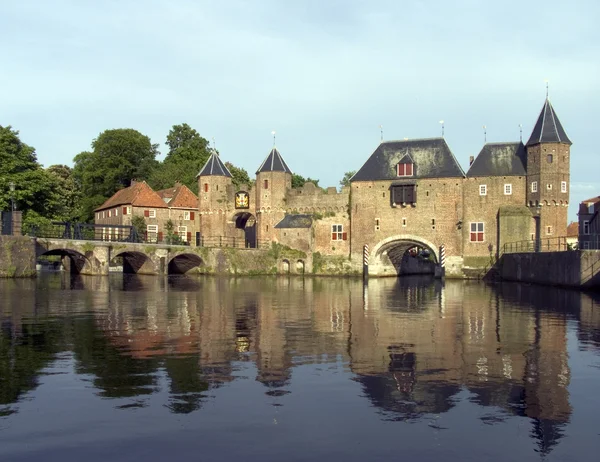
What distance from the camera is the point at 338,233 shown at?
2185 inches

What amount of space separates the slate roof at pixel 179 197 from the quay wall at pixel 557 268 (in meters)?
34.5

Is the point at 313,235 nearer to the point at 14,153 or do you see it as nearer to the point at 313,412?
the point at 14,153

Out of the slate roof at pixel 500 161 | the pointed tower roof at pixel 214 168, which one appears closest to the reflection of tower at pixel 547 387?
the slate roof at pixel 500 161

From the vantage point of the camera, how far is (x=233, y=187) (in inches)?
2387

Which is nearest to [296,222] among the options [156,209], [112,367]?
[156,209]

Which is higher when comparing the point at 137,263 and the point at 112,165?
the point at 112,165

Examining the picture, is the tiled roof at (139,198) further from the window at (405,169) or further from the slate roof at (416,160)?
the window at (405,169)

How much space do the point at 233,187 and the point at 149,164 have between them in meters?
23.0

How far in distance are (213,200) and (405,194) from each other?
1795cm

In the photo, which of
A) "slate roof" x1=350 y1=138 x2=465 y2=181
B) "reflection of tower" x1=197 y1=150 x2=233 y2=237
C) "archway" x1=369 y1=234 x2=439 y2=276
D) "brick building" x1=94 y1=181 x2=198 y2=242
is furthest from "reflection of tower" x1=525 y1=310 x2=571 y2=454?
"brick building" x1=94 y1=181 x2=198 y2=242

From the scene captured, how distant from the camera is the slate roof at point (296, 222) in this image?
55594 millimetres

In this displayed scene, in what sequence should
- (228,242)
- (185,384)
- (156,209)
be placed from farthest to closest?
(156,209) < (228,242) < (185,384)

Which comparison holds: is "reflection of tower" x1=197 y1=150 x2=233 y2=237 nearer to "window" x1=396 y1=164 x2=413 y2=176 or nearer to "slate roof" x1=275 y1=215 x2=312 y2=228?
"slate roof" x1=275 y1=215 x2=312 y2=228

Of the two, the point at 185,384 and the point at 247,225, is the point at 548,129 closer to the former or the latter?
the point at 247,225
